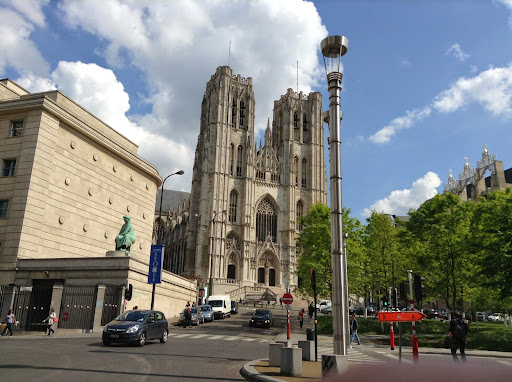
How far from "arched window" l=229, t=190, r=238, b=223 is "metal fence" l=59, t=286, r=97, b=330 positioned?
4507 cm

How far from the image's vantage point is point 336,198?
9555 millimetres

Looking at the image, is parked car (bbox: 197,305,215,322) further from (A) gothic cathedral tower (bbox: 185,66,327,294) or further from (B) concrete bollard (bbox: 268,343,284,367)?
(A) gothic cathedral tower (bbox: 185,66,327,294)

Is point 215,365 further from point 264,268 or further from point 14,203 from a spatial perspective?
point 264,268

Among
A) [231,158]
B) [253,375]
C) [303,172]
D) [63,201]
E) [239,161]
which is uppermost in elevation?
[231,158]

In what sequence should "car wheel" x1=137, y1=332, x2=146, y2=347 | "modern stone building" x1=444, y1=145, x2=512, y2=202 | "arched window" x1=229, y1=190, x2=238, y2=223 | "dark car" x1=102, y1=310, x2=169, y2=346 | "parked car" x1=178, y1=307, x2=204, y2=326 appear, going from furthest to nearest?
"arched window" x1=229, y1=190, x2=238, y2=223 → "modern stone building" x1=444, y1=145, x2=512, y2=202 → "parked car" x1=178, y1=307, x2=204, y2=326 → "car wheel" x1=137, y1=332, x2=146, y2=347 → "dark car" x1=102, y1=310, x2=169, y2=346

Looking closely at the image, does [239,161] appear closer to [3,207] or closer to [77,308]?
[3,207]

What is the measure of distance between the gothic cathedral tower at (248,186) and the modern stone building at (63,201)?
2775 cm

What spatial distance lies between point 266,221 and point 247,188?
6.89 meters

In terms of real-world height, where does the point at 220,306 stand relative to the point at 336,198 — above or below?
below

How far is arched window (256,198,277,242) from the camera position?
7025cm

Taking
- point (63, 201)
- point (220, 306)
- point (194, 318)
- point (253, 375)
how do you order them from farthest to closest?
point (220, 306) → point (63, 201) → point (194, 318) → point (253, 375)

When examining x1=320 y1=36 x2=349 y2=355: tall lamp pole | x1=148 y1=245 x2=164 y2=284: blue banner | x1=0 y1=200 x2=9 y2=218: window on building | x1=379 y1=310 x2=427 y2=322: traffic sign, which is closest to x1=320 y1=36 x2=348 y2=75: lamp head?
x1=320 y1=36 x2=349 y2=355: tall lamp pole

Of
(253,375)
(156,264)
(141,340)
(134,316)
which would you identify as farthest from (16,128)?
(253,375)

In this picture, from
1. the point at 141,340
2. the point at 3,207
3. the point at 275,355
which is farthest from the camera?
the point at 3,207
